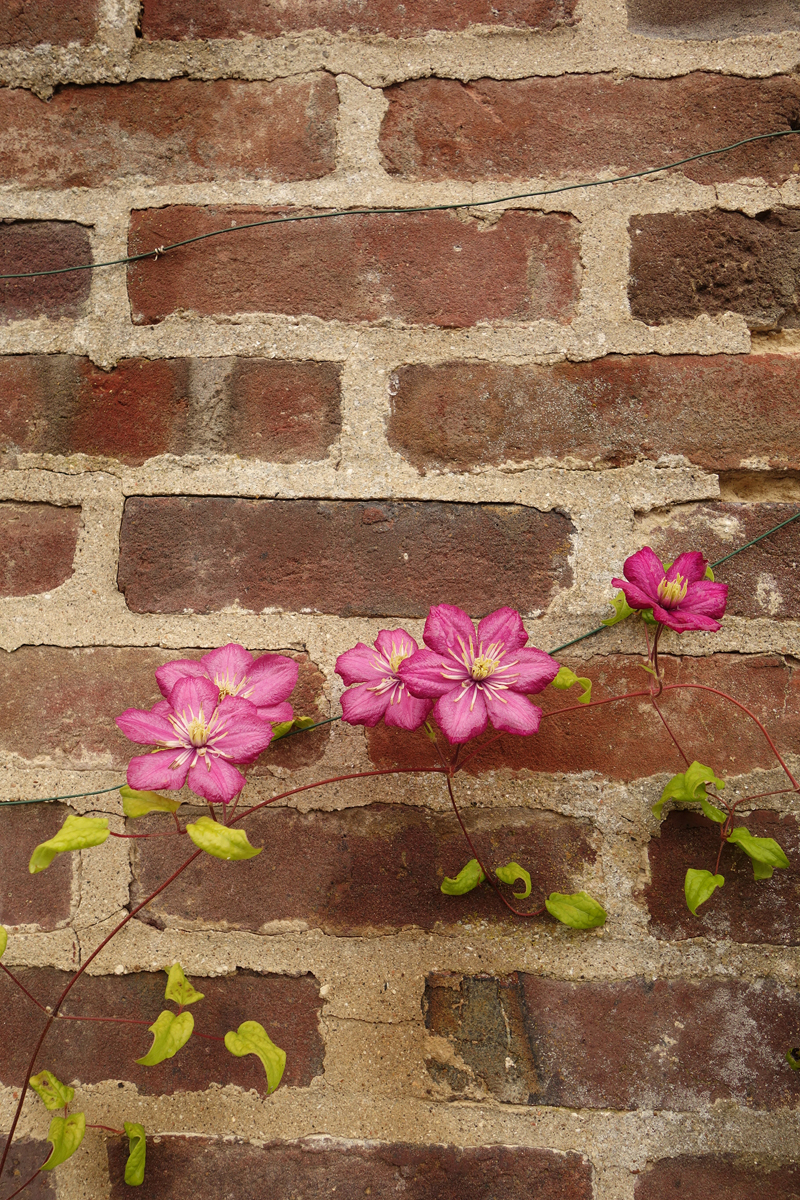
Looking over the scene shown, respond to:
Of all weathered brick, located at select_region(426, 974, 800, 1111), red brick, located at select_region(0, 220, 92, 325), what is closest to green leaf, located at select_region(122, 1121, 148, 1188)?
weathered brick, located at select_region(426, 974, 800, 1111)

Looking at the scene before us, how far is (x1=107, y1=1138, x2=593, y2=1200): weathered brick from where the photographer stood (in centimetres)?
59

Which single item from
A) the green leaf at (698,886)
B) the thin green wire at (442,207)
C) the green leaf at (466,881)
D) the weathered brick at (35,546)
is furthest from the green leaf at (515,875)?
the thin green wire at (442,207)

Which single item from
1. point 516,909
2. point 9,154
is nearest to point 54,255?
point 9,154

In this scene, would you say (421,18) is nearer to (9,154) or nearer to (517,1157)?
(9,154)

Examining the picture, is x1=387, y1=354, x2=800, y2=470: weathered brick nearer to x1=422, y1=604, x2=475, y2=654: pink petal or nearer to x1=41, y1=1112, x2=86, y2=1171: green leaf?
x1=422, y1=604, x2=475, y2=654: pink petal

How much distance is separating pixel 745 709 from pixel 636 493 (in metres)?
0.20

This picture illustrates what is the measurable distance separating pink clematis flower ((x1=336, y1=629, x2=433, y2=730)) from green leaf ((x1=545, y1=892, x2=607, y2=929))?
0.18 metres

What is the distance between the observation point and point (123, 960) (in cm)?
63

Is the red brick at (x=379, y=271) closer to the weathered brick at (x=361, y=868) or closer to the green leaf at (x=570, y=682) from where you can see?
the green leaf at (x=570, y=682)

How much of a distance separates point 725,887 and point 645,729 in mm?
140

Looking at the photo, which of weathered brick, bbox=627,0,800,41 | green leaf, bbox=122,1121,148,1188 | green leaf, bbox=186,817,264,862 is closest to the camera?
green leaf, bbox=186,817,264,862

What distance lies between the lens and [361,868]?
63cm

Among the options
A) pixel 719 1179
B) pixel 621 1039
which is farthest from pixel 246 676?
pixel 719 1179

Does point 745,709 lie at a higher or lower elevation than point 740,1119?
higher
